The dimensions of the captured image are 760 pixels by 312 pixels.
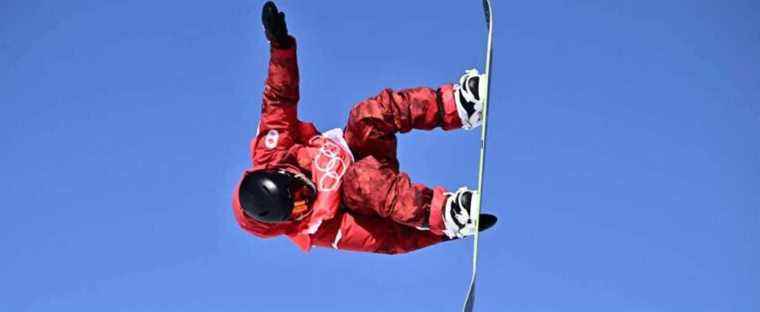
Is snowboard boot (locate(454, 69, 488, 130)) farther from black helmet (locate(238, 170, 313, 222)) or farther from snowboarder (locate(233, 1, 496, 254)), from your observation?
black helmet (locate(238, 170, 313, 222))

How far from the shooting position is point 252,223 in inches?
307

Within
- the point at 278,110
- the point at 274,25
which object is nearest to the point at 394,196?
the point at 278,110

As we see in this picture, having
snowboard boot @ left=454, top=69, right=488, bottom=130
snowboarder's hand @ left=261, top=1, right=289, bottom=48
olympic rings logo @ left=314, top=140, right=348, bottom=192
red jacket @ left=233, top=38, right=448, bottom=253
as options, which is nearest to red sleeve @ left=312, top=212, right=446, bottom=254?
red jacket @ left=233, top=38, right=448, bottom=253

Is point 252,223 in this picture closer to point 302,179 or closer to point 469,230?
point 302,179

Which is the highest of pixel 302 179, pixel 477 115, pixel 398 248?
pixel 477 115

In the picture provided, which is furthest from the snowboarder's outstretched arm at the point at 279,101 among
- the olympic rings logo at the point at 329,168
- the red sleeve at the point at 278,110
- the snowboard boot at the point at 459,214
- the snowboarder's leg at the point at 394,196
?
the snowboard boot at the point at 459,214

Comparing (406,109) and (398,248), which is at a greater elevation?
(406,109)

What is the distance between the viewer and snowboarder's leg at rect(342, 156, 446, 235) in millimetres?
7406

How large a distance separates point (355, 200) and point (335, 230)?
45cm

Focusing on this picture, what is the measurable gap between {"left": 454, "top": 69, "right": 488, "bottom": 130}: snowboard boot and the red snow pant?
0.06 meters

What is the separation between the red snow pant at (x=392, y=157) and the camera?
7.43 metres

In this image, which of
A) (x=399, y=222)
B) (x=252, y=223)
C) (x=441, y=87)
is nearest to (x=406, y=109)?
(x=441, y=87)

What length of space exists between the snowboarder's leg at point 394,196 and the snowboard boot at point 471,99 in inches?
21.3

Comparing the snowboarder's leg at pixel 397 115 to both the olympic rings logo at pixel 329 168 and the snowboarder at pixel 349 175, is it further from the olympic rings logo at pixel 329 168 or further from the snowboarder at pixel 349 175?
the olympic rings logo at pixel 329 168
